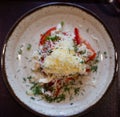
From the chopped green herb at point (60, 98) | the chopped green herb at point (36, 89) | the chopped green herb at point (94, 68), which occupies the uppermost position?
the chopped green herb at point (94, 68)

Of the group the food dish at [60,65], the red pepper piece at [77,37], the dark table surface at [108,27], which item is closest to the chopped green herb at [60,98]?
the food dish at [60,65]

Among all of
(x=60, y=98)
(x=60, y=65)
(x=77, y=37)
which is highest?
(x=77, y=37)

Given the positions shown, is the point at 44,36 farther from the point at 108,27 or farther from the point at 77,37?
the point at 108,27

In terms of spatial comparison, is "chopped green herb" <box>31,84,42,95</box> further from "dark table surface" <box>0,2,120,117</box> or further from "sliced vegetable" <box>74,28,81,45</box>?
"sliced vegetable" <box>74,28,81,45</box>

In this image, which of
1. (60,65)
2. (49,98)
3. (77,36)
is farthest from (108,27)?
(49,98)

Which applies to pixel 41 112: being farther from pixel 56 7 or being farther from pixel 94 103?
pixel 56 7

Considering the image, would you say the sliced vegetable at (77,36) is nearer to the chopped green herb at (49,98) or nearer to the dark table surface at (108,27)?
the dark table surface at (108,27)

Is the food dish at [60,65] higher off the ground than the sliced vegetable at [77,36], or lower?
lower

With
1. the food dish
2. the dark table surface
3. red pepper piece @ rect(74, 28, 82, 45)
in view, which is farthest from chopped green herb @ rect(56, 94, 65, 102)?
red pepper piece @ rect(74, 28, 82, 45)
